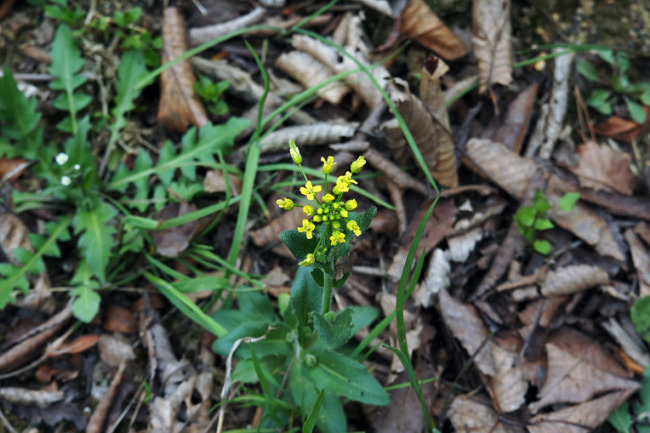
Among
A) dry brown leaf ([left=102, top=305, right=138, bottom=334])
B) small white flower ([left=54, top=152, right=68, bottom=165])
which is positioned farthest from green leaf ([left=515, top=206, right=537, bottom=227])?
small white flower ([left=54, top=152, right=68, bottom=165])

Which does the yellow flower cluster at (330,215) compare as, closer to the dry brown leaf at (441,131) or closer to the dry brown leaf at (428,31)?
the dry brown leaf at (441,131)

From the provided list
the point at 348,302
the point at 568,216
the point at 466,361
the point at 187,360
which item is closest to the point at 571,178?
the point at 568,216

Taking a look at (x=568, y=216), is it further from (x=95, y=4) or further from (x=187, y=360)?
(x=95, y=4)

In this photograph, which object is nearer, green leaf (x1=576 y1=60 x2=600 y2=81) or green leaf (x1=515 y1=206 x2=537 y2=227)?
green leaf (x1=515 y1=206 x2=537 y2=227)

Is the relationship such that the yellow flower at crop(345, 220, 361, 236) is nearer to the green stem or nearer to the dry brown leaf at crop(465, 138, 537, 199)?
the green stem

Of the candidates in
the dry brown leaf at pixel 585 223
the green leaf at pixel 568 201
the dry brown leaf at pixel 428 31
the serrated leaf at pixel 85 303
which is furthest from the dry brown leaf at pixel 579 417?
the serrated leaf at pixel 85 303

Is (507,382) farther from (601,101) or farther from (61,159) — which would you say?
(61,159)
